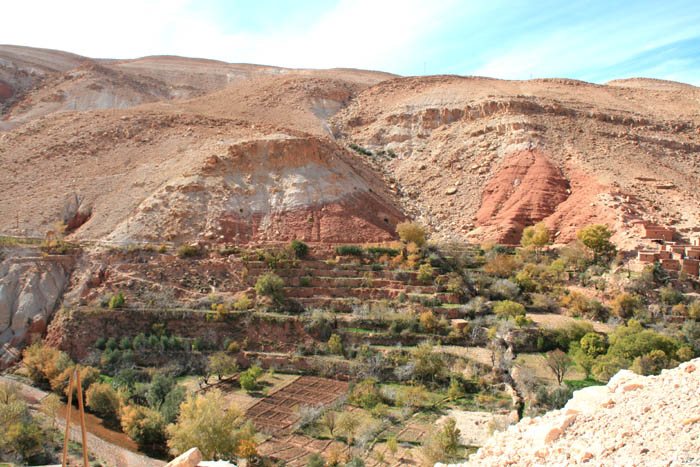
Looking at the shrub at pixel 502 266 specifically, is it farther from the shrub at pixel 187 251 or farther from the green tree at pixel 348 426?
the shrub at pixel 187 251

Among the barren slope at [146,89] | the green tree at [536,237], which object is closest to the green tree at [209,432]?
the green tree at [536,237]

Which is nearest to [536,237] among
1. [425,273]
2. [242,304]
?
[425,273]

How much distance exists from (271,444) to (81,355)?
35.3 ft

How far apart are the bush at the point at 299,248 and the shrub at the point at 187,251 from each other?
16.0 ft

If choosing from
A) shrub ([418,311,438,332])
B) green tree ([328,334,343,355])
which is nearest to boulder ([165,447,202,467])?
green tree ([328,334,343,355])

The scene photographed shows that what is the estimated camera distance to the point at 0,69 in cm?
5322

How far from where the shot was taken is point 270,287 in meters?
23.3

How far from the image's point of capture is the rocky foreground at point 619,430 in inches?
204

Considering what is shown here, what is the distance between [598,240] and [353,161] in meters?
18.0

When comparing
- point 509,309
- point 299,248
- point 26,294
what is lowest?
point 509,309

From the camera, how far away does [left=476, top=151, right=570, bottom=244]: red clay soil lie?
31.6 metres

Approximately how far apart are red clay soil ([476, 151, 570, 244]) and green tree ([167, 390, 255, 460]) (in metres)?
21.3

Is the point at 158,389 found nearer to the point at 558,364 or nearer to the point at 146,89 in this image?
the point at 558,364

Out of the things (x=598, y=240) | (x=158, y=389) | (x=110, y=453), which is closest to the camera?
(x=110, y=453)
